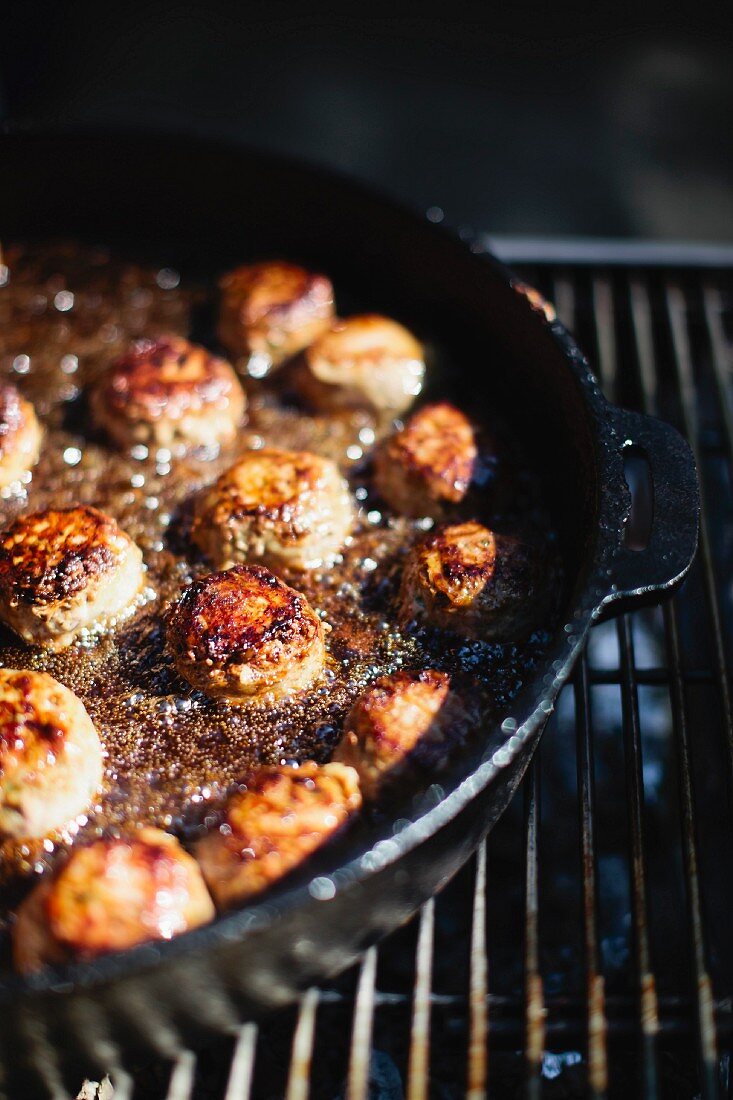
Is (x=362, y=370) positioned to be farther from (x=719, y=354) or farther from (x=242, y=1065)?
(x=242, y=1065)

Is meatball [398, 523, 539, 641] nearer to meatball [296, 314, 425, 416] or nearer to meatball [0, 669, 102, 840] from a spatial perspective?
meatball [296, 314, 425, 416]

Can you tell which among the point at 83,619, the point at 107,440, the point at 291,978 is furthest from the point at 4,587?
the point at 291,978

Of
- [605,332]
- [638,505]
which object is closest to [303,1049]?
[638,505]

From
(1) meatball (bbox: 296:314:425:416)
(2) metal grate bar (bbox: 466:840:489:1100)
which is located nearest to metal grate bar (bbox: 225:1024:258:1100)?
(2) metal grate bar (bbox: 466:840:489:1100)

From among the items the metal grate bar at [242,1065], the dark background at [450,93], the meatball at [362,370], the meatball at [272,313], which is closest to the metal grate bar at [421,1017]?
the metal grate bar at [242,1065]

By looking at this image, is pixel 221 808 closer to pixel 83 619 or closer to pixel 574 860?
A: pixel 83 619

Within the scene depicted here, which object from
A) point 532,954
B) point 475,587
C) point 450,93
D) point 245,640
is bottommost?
point 532,954
